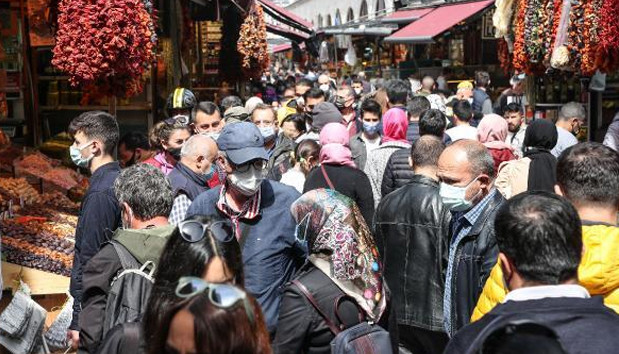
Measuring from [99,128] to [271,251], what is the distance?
1.70 metres

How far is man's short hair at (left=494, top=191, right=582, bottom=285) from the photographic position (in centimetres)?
290

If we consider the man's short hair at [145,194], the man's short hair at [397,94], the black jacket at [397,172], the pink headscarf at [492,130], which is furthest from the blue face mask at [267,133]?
the man's short hair at [145,194]

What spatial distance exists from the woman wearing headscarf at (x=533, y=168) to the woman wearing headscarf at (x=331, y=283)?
279 centimetres

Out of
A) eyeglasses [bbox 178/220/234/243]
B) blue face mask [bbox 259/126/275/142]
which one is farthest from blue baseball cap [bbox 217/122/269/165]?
blue face mask [bbox 259/126/275/142]

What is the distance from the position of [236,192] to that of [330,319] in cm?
105

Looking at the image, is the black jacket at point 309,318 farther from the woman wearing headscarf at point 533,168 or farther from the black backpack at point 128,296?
the woman wearing headscarf at point 533,168

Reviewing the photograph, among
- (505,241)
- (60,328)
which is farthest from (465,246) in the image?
(60,328)

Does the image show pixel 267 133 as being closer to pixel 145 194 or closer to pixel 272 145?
pixel 272 145

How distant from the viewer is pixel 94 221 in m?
5.10

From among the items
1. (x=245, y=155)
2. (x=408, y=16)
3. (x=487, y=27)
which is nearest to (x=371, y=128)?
(x=245, y=155)

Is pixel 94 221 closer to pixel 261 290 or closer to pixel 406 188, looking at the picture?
pixel 261 290

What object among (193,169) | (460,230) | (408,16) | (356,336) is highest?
(408,16)

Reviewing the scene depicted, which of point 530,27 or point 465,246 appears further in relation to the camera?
point 530,27

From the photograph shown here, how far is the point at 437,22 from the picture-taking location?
20.8 m
